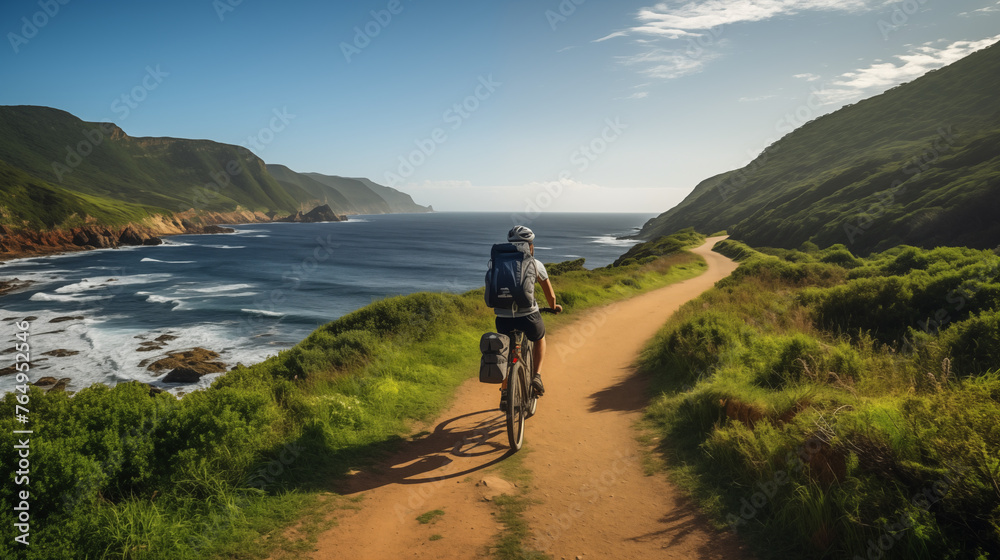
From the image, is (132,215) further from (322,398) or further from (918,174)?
(918,174)

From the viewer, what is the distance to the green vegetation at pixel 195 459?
3596 mm

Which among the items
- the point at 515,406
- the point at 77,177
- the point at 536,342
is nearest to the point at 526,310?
the point at 536,342

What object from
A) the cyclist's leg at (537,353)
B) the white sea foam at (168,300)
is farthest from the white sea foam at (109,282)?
the cyclist's leg at (537,353)

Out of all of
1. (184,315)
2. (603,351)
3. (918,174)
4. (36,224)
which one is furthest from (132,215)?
(918,174)

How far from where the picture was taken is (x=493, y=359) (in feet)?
18.4

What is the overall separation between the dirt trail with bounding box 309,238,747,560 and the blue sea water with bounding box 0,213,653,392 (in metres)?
18.3

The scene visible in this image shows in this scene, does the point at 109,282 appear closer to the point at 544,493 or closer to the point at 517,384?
the point at 517,384

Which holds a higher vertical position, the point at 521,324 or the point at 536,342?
the point at 521,324

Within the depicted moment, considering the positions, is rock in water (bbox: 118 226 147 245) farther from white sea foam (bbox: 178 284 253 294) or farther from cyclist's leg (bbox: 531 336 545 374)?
cyclist's leg (bbox: 531 336 545 374)

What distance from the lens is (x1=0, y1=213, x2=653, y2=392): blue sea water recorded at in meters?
24.1

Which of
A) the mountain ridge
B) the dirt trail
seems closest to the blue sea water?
the mountain ridge

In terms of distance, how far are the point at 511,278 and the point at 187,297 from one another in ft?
147

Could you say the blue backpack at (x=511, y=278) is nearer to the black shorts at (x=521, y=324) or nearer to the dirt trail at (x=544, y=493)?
the black shorts at (x=521, y=324)

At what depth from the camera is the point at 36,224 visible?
7031cm
